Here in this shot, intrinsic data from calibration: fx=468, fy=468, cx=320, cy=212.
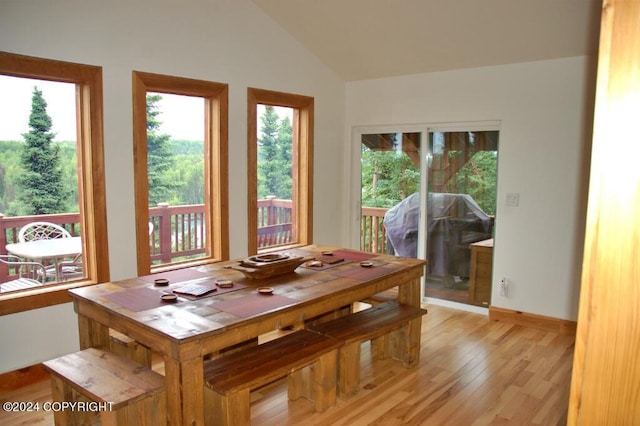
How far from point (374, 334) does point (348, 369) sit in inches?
10.8

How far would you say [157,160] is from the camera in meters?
3.79

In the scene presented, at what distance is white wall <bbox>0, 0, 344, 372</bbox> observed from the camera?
3.02 meters

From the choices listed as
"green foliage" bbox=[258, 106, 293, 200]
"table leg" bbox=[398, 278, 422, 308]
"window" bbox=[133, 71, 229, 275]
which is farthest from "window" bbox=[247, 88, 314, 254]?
"table leg" bbox=[398, 278, 422, 308]

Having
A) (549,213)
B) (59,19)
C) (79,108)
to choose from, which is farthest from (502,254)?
Result: (59,19)

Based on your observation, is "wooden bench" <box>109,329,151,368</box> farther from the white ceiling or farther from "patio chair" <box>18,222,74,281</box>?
the white ceiling

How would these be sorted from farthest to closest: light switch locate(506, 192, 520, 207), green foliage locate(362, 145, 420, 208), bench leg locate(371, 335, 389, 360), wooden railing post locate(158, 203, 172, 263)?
1. green foliage locate(362, 145, 420, 208)
2. light switch locate(506, 192, 520, 207)
3. wooden railing post locate(158, 203, 172, 263)
4. bench leg locate(371, 335, 389, 360)

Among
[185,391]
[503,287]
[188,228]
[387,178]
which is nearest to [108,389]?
[185,391]

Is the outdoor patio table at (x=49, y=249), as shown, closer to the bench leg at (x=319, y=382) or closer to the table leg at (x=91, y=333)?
the table leg at (x=91, y=333)

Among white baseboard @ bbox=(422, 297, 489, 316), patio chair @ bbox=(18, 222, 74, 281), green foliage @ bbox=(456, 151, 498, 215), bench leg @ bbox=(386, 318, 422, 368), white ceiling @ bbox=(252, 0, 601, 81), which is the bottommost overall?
white baseboard @ bbox=(422, 297, 489, 316)

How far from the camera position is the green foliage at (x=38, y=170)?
312cm

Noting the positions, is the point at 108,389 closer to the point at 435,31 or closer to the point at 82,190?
the point at 82,190

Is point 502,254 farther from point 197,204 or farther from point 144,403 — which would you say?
point 144,403

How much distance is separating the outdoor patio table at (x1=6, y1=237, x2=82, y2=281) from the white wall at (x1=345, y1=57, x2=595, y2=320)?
3.47 m

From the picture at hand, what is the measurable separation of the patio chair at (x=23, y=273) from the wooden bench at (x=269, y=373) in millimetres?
1567
